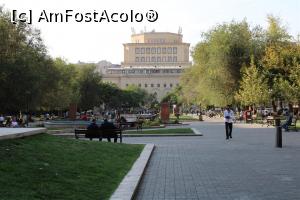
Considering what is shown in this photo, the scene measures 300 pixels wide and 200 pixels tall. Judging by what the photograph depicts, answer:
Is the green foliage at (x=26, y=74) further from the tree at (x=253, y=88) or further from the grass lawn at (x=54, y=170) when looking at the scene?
the grass lawn at (x=54, y=170)

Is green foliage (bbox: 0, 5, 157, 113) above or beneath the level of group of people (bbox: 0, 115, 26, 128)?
above

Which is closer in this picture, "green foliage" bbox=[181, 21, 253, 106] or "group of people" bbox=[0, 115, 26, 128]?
"group of people" bbox=[0, 115, 26, 128]

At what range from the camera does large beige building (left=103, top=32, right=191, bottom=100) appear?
18200 cm

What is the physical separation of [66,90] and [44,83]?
13.8 meters

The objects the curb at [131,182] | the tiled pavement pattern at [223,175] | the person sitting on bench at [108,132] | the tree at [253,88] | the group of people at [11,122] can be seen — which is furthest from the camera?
the tree at [253,88]

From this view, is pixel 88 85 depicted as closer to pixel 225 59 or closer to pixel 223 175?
pixel 225 59

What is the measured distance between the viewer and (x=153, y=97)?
169250mm

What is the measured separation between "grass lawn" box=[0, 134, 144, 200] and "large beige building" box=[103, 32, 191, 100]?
166m

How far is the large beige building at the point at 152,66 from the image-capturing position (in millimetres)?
182000

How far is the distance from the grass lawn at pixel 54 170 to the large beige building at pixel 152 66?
16620 centimetres

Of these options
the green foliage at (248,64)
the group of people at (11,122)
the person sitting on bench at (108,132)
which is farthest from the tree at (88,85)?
the person sitting on bench at (108,132)

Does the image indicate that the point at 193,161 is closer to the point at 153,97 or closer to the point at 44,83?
the point at 44,83

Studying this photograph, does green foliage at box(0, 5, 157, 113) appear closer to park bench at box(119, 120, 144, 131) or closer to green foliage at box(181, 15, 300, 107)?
park bench at box(119, 120, 144, 131)

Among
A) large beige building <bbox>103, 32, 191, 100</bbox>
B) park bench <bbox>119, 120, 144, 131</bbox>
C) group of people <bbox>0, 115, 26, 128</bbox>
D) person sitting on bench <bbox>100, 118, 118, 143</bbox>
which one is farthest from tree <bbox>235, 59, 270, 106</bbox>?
large beige building <bbox>103, 32, 191, 100</bbox>
